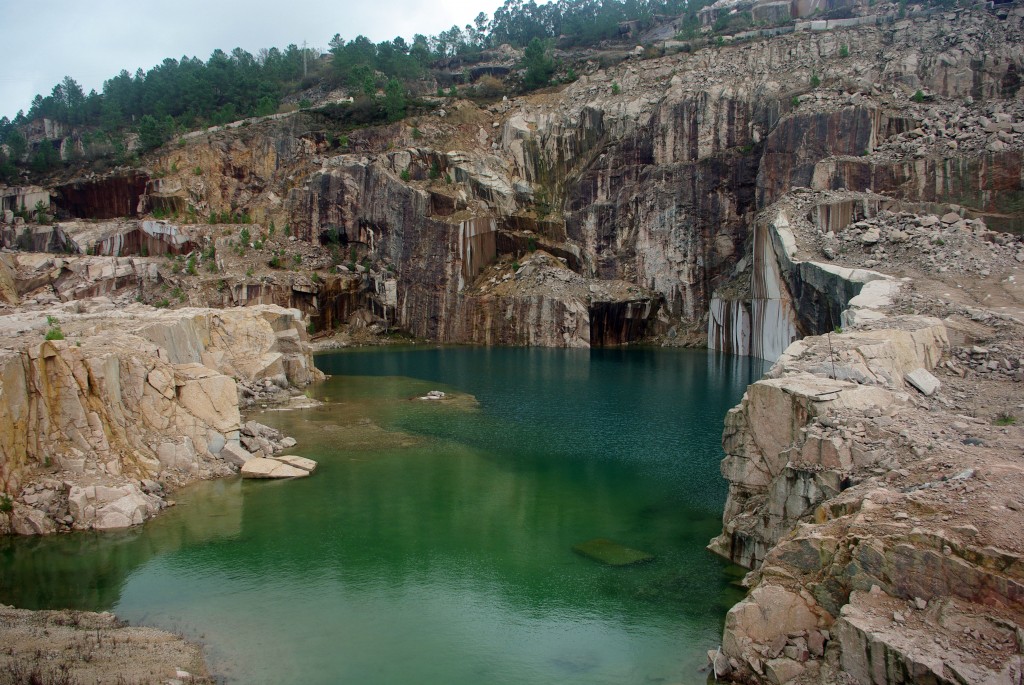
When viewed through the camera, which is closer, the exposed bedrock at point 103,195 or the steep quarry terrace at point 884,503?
the steep quarry terrace at point 884,503

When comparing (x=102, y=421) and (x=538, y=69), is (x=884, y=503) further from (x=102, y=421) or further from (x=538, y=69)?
(x=538, y=69)

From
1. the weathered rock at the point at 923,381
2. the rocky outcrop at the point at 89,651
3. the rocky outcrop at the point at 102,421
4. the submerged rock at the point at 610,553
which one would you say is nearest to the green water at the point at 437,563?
the submerged rock at the point at 610,553

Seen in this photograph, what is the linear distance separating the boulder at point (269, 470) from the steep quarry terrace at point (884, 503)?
15.9 meters

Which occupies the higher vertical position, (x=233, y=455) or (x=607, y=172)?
(x=607, y=172)

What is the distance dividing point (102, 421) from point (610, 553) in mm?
16887

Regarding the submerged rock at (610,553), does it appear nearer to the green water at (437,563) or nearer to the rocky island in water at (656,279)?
the green water at (437,563)

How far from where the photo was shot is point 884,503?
1380 cm

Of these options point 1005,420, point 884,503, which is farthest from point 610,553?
point 1005,420

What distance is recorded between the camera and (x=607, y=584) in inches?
741

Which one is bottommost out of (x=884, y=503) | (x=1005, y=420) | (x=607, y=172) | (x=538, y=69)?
(x=884, y=503)

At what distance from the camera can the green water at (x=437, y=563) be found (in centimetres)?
1571

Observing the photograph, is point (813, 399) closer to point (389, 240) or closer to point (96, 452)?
point (96, 452)

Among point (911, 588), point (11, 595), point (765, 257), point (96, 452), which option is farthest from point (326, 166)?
point (911, 588)

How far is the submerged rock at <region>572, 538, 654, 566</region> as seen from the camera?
20.2 meters
